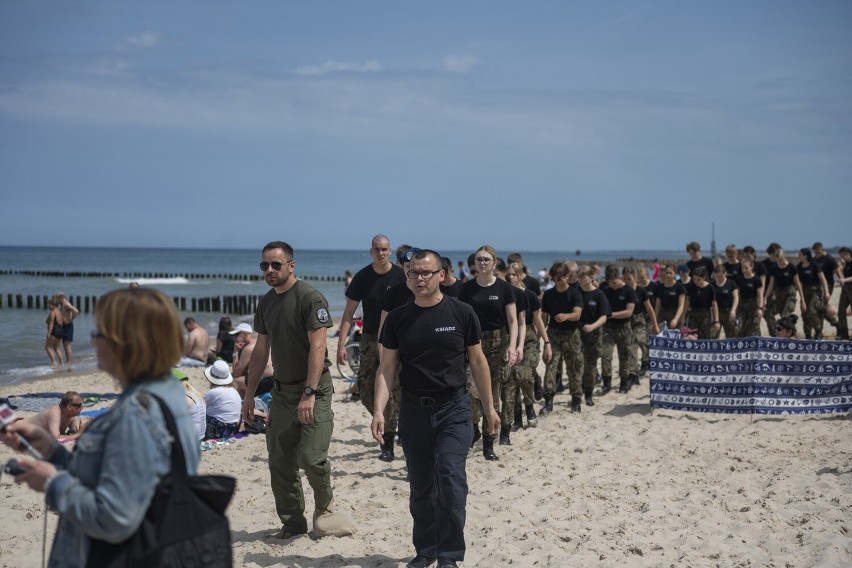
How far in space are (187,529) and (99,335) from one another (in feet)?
2.20

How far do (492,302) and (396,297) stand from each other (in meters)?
1.20

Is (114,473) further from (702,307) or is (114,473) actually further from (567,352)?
(702,307)

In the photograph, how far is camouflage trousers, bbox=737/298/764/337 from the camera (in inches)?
516

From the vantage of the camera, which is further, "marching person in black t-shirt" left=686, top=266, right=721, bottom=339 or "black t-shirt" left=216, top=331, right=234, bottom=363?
"black t-shirt" left=216, top=331, right=234, bottom=363

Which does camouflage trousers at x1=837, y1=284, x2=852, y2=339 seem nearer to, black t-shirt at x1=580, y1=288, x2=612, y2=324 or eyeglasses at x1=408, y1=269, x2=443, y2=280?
black t-shirt at x1=580, y1=288, x2=612, y2=324

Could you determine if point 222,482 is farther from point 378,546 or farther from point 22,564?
point 22,564

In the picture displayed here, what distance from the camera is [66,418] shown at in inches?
356

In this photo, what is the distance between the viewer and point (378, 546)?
5.91 meters

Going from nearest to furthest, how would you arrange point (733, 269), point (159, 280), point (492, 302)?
point (492, 302)
point (733, 269)
point (159, 280)

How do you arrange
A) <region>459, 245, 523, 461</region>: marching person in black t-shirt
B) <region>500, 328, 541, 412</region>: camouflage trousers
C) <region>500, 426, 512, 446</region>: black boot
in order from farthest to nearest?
<region>500, 328, 541, 412</region>: camouflage trousers, <region>500, 426, 512, 446</region>: black boot, <region>459, 245, 523, 461</region>: marching person in black t-shirt

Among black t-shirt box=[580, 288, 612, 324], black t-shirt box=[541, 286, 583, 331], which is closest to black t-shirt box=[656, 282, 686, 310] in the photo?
black t-shirt box=[580, 288, 612, 324]

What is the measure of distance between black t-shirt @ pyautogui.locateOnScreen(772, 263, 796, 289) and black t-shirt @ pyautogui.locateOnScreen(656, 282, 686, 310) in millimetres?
2970

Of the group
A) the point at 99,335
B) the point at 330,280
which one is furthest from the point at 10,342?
the point at 330,280

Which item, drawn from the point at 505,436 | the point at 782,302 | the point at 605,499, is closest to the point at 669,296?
the point at 782,302
